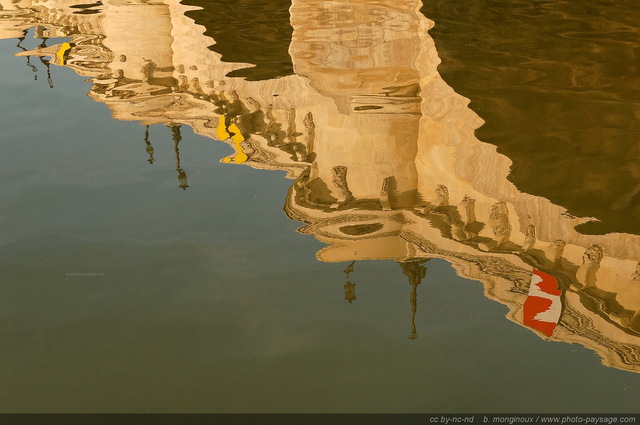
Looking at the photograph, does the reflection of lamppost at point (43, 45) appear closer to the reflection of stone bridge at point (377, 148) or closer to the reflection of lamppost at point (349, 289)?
the reflection of stone bridge at point (377, 148)

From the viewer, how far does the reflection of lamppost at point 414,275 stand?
656cm

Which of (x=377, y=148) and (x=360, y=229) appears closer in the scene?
(x=360, y=229)

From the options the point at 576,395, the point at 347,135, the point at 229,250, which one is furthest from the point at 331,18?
the point at 576,395

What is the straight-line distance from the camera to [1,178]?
9.66 m

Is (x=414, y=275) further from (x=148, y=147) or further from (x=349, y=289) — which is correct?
(x=148, y=147)

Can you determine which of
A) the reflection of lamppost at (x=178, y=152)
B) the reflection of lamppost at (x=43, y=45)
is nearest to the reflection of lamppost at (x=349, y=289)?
the reflection of lamppost at (x=178, y=152)

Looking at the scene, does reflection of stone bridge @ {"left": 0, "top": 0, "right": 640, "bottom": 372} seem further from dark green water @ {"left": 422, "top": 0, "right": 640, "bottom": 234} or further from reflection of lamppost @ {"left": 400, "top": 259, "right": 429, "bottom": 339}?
dark green water @ {"left": 422, "top": 0, "right": 640, "bottom": 234}

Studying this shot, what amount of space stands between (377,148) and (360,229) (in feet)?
6.36

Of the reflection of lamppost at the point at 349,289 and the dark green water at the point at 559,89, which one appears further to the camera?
the dark green water at the point at 559,89

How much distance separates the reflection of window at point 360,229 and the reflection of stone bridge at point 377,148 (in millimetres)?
18

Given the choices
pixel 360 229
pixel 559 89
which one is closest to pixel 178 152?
pixel 360 229

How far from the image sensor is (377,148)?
31.9 feet

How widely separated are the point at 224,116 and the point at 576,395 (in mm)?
7128

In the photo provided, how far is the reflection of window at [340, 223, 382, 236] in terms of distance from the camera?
7.93 metres
